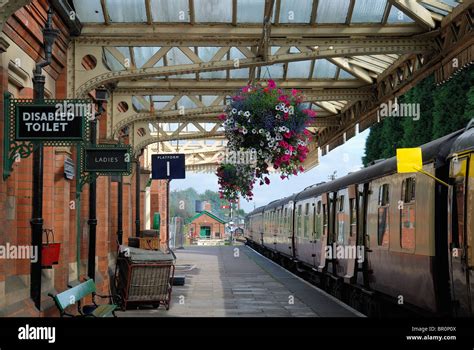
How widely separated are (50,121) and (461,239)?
4.92m

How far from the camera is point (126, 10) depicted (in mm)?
15656

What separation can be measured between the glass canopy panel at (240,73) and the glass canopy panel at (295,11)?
18.0 feet

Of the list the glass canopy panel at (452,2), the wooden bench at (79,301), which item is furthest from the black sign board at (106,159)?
the glass canopy panel at (452,2)

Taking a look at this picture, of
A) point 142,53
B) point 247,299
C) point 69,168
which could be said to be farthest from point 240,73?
point 69,168

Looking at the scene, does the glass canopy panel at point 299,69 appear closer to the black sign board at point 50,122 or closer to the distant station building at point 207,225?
the black sign board at point 50,122

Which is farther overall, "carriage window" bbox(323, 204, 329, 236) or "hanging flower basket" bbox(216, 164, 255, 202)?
"hanging flower basket" bbox(216, 164, 255, 202)

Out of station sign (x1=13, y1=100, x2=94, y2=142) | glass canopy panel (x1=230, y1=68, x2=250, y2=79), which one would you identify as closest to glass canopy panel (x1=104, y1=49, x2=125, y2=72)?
glass canopy panel (x1=230, y1=68, x2=250, y2=79)

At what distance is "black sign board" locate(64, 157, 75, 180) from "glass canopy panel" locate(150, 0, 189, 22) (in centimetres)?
310

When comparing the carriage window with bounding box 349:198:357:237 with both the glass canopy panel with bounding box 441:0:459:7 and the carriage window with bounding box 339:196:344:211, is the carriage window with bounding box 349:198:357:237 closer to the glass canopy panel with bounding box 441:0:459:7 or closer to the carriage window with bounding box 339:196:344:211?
the carriage window with bounding box 339:196:344:211

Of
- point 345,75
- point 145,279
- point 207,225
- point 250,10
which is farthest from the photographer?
point 207,225

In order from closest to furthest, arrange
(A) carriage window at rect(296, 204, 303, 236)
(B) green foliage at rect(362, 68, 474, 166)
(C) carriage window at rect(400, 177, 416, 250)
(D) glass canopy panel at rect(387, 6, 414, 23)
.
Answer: (C) carriage window at rect(400, 177, 416, 250)
(D) glass canopy panel at rect(387, 6, 414, 23)
(A) carriage window at rect(296, 204, 303, 236)
(B) green foliage at rect(362, 68, 474, 166)

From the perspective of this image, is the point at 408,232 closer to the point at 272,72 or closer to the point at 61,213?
the point at 61,213

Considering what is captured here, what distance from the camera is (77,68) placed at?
15.4 metres

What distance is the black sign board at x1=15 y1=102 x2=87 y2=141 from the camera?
394 inches
